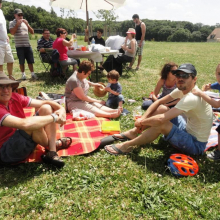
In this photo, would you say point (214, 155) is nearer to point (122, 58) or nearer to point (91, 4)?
point (122, 58)

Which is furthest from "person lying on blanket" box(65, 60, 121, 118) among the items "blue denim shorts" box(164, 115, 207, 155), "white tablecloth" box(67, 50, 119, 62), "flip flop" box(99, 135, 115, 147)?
"white tablecloth" box(67, 50, 119, 62)

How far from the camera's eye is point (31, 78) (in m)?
7.18

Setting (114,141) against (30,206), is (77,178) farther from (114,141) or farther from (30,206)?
(114,141)

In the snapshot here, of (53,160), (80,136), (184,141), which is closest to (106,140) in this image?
(80,136)

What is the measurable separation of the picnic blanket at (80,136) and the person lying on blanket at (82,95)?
0.23 meters

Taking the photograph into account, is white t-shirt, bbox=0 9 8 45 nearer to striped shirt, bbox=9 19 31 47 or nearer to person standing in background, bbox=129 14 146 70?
striped shirt, bbox=9 19 31 47

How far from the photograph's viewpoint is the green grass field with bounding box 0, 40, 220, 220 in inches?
82.2

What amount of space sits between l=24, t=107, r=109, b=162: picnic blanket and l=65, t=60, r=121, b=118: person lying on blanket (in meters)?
0.23

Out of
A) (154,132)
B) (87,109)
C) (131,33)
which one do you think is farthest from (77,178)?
(131,33)

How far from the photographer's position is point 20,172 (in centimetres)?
263

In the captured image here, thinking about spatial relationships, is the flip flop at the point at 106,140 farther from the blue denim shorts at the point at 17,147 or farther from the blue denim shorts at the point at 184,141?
the blue denim shorts at the point at 17,147

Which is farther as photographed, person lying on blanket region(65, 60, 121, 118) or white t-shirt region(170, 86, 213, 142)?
person lying on blanket region(65, 60, 121, 118)

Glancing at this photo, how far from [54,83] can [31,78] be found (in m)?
1.16

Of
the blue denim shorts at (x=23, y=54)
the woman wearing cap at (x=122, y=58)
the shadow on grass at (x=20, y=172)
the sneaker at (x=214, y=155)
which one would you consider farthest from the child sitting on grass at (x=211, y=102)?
the blue denim shorts at (x=23, y=54)
